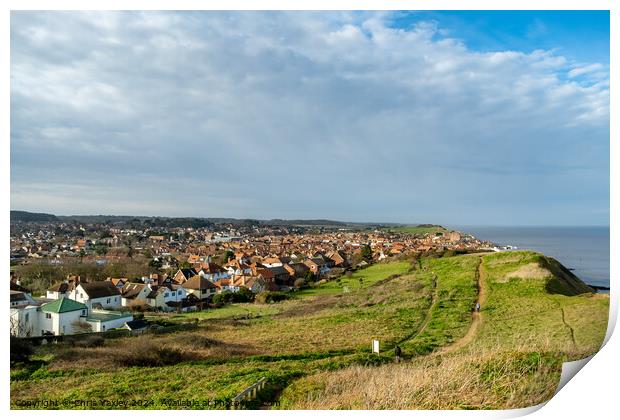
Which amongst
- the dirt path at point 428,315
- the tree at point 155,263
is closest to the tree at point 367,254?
the dirt path at point 428,315

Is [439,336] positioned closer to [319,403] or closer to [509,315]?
[509,315]

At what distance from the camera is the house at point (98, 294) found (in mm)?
6340

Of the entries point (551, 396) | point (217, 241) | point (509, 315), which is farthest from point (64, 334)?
point (509, 315)

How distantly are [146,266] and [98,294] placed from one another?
5.21 feet

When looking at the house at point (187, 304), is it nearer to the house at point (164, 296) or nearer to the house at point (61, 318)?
the house at point (164, 296)

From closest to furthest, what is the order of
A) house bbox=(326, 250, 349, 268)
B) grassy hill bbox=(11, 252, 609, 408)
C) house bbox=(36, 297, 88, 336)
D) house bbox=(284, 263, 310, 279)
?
grassy hill bbox=(11, 252, 609, 408)
house bbox=(36, 297, 88, 336)
house bbox=(284, 263, 310, 279)
house bbox=(326, 250, 349, 268)

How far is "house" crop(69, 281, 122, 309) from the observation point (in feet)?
20.8

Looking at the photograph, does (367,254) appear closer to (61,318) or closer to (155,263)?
(155,263)

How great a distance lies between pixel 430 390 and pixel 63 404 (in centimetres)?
401

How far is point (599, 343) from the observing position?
5.17 m

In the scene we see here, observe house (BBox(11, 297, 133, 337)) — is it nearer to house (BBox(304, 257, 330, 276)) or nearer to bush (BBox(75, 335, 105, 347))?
bush (BBox(75, 335, 105, 347))

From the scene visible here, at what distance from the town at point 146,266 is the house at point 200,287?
0.03 metres

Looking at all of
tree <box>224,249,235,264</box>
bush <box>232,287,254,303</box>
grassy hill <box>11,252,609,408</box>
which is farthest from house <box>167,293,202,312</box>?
tree <box>224,249,235,264</box>

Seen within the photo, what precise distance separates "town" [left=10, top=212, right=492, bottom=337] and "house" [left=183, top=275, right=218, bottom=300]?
1.0 inches
